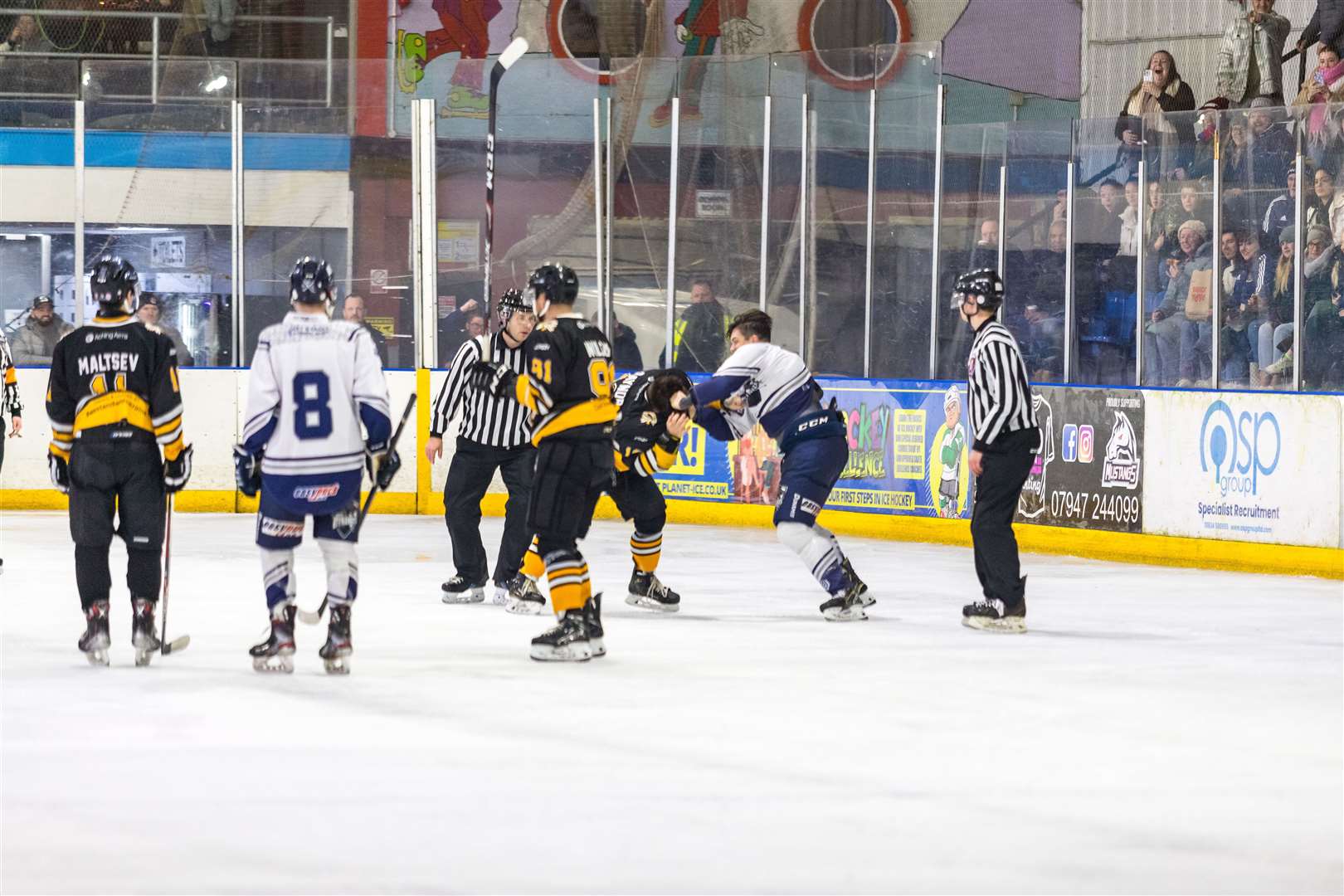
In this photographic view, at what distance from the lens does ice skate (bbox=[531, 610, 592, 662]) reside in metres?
6.15

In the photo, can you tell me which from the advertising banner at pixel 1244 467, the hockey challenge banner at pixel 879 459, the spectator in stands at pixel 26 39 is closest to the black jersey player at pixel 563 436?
the advertising banner at pixel 1244 467

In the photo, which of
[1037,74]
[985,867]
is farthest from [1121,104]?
[985,867]

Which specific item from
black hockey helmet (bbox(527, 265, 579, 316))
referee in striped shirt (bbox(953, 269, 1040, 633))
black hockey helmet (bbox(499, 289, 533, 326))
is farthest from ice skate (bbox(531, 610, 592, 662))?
black hockey helmet (bbox(499, 289, 533, 326))

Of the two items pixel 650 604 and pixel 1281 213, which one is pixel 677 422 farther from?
pixel 1281 213

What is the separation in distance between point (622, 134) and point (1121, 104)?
5.36 metres

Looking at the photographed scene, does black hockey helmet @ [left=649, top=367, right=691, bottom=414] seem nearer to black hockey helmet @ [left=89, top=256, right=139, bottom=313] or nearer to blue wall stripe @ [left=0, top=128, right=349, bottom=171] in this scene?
black hockey helmet @ [left=89, top=256, right=139, bottom=313]

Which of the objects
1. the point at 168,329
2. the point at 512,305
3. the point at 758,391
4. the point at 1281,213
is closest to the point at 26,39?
the point at 168,329

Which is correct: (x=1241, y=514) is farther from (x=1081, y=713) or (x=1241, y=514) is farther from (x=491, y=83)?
(x=491, y=83)

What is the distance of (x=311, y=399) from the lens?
5648mm

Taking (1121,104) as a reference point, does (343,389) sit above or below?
below

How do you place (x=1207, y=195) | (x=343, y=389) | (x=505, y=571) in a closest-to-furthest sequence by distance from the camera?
1. (x=343, y=389)
2. (x=505, y=571)
3. (x=1207, y=195)

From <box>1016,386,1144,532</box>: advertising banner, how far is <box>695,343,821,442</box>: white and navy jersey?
312 cm

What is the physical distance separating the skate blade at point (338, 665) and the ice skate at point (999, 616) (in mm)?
2654

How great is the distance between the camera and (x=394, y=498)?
503 inches
